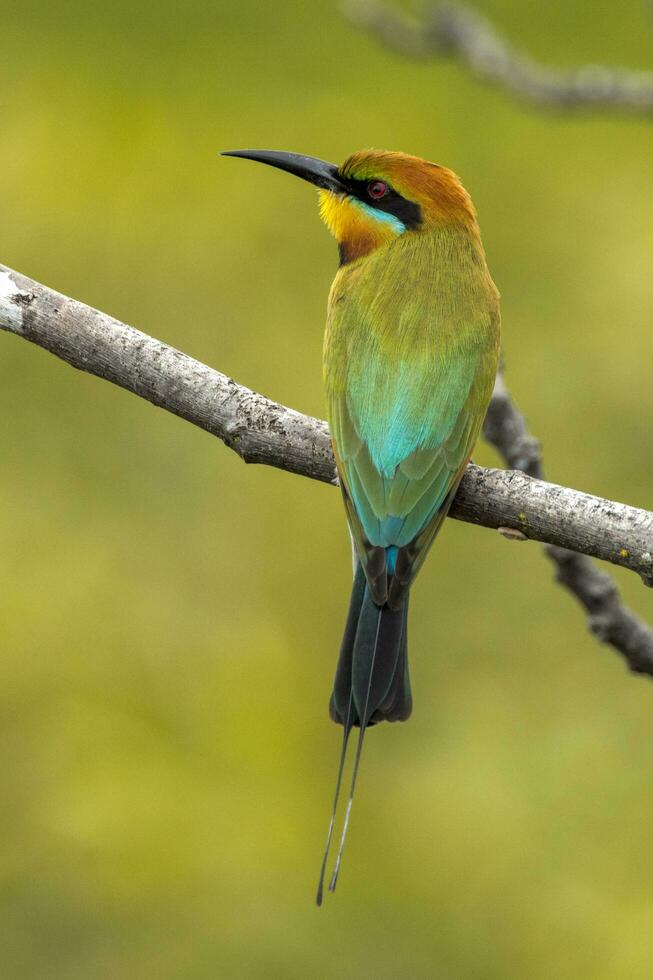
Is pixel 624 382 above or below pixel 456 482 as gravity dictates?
above

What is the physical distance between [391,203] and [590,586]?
0.92m

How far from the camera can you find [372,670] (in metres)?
2.56

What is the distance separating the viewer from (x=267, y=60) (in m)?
5.46

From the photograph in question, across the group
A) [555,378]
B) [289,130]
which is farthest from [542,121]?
[555,378]

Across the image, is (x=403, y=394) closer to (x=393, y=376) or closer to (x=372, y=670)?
(x=393, y=376)

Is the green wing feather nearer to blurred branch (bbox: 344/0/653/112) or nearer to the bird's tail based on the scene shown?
the bird's tail

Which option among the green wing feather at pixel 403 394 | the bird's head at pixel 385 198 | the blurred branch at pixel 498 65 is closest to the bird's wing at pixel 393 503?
the green wing feather at pixel 403 394

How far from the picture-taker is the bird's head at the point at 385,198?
304 cm

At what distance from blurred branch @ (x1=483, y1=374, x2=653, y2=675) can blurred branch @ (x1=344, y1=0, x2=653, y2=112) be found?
1.02 metres

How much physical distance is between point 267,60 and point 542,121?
3.51 ft

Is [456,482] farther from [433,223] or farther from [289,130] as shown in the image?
[289,130]

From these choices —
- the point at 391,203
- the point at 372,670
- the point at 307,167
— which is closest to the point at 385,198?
the point at 391,203

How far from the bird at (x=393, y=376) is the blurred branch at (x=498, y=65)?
1.73 ft

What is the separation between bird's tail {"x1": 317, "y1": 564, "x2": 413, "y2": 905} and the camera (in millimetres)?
2555
